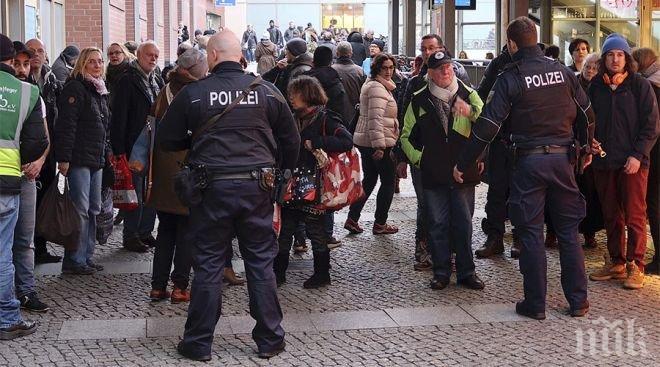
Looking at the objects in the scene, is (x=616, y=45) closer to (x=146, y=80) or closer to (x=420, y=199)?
(x=420, y=199)

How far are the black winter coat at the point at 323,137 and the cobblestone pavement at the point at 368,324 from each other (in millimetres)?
1003

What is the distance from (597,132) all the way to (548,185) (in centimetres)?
125

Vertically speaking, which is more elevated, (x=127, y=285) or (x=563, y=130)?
(x=563, y=130)

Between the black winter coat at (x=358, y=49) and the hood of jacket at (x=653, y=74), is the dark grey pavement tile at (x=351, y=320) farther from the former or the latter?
the black winter coat at (x=358, y=49)

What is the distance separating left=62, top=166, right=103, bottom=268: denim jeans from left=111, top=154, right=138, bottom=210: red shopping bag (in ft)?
0.47

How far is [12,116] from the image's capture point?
6301mm

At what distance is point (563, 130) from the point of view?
6910 millimetres

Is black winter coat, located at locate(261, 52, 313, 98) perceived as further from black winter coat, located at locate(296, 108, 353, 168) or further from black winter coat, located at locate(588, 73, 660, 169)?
black winter coat, located at locate(588, 73, 660, 169)

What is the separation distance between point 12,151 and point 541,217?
341 centimetres

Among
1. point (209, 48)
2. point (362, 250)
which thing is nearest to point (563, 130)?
point (209, 48)

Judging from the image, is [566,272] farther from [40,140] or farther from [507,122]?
[40,140]

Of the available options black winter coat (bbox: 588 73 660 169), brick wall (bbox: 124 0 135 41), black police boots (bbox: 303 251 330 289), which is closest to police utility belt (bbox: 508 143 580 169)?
black winter coat (bbox: 588 73 660 169)

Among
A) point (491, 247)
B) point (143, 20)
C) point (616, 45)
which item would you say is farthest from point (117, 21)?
point (616, 45)

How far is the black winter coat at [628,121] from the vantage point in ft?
25.4
